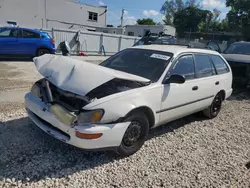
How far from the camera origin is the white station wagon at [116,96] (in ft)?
9.23

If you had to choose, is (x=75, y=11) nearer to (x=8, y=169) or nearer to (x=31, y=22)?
(x=31, y=22)

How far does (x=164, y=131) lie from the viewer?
14.2ft

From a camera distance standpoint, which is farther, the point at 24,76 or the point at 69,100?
the point at 24,76

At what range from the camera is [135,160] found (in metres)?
3.25

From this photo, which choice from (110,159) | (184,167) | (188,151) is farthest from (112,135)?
(188,151)

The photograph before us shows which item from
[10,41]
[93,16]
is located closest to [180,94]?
[10,41]

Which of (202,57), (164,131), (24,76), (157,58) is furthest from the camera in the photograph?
(24,76)

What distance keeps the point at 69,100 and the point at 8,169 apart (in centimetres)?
114

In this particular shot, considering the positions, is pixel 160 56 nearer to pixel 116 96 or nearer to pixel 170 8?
pixel 116 96

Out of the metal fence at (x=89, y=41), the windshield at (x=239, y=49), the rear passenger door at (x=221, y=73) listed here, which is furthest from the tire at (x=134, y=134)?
the metal fence at (x=89, y=41)

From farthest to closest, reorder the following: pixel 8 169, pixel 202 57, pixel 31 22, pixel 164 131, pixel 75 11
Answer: pixel 75 11
pixel 31 22
pixel 202 57
pixel 164 131
pixel 8 169

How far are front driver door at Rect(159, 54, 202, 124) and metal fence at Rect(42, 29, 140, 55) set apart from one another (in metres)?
12.8

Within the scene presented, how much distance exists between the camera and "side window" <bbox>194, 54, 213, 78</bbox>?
4.43 meters

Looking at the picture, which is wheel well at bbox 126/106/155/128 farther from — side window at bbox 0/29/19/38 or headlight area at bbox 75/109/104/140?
side window at bbox 0/29/19/38
